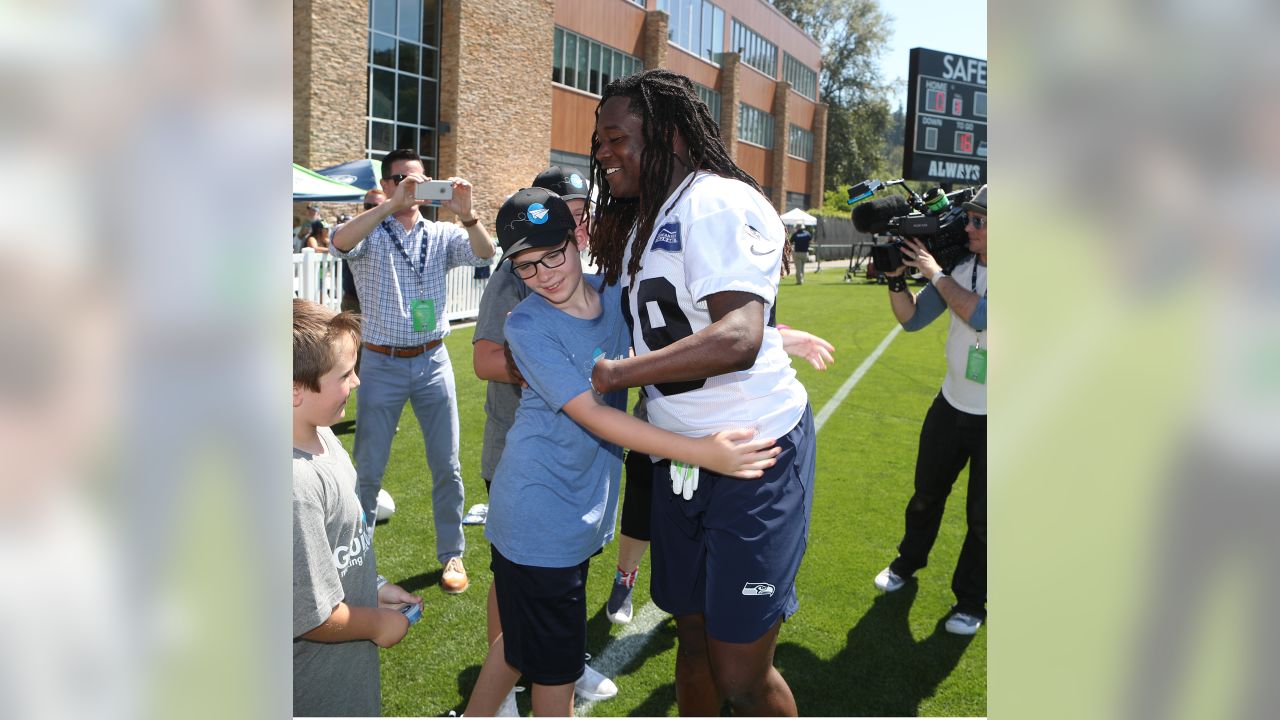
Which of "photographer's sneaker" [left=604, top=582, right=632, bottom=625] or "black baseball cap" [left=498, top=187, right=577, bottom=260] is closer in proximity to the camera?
"black baseball cap" [left=498, top=187, right=577, bottom=260]

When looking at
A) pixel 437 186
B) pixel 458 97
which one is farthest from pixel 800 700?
pixel 458 97

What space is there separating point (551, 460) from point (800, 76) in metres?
56.3

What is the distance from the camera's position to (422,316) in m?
4.54

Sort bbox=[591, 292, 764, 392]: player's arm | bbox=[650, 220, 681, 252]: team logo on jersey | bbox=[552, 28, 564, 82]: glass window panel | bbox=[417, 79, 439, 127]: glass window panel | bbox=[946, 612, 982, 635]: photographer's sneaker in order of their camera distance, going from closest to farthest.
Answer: bbox=[591, 292, 764, 392]: player's arm, bbox=[650, 220, 681, 252]: team logo on jersey, bbox=[946, 612, 982, 635]: photographer's sneaker, bbox=[417, 79, 439, 127]: glass window panel, bbox=[552, 28, 564, 82]: glass window panel

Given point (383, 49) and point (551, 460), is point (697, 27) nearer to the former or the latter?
point (383, 49)

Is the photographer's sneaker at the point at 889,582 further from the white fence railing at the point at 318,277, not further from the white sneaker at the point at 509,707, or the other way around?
the white fence railing at the point at 318,277

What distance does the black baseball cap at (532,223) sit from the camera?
237cm

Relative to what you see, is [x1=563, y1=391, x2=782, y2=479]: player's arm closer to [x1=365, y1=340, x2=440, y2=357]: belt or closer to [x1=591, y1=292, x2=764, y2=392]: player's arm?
[x1=591, y1=292, x2=764, y2=392]: player's arm

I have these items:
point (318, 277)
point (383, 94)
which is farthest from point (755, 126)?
point (318, 277)

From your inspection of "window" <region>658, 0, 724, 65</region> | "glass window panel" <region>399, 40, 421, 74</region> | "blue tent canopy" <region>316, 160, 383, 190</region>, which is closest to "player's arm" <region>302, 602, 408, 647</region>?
"blue tent canopy" <region>316, 160, 383, 190</region>

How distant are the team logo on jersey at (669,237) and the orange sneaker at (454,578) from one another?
2.67m

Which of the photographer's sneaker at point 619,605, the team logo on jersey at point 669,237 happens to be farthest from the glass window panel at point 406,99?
the team logo on jersey at point 669,237

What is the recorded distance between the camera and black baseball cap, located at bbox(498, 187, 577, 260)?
2.37m
